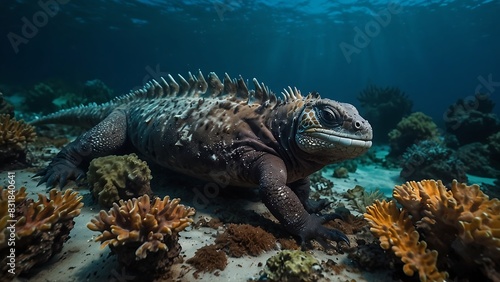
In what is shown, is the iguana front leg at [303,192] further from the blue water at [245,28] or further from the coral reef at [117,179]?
the blue water at [245,28]

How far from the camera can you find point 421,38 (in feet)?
166

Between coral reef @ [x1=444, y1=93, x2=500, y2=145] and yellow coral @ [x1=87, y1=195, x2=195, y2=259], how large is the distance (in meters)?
13.9

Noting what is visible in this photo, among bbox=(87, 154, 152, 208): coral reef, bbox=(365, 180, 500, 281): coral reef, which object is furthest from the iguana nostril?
bbox=(87, 154, 152, 208): coral reef

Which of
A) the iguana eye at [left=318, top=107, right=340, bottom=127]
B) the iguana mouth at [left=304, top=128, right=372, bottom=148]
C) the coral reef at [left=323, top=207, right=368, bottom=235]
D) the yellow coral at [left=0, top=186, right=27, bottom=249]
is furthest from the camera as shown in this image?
the coral reef at [left=323, top=207, right=368, bottom=235]

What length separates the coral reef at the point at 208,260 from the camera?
2602 mm

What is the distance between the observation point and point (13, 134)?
5.01 metres

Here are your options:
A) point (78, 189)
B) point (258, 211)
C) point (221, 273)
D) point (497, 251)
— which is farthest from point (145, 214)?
point (497, 251)

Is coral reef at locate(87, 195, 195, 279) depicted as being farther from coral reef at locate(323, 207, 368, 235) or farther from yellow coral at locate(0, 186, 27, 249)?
coral reef at locate(323, 207, 368, 235)

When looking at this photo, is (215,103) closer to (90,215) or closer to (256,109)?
(256,109)

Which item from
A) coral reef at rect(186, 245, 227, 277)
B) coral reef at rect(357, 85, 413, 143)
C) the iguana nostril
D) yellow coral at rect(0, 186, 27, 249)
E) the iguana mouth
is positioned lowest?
coral reef at rect(357, 85, 413, 143)

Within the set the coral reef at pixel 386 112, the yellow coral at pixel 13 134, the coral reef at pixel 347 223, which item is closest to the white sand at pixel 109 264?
the coral reef at pixel 347 223

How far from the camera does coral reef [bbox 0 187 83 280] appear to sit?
87.2 inches

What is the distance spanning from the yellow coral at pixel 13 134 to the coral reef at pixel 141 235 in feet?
13.9

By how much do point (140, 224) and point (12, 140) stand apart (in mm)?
4651
